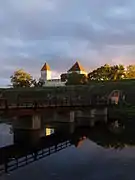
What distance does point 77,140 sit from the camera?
26578mm

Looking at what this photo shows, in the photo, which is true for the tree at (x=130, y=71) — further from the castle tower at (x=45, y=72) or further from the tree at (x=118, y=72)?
the castle tower at (x=45, y=72)

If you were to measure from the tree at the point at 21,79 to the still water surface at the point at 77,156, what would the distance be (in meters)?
74.9

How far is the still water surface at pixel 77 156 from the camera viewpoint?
15.5 metres

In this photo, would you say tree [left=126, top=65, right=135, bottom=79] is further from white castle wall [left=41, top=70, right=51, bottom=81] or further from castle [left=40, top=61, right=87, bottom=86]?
white castle wall [left=41, top=70, right=51, bottom=81]

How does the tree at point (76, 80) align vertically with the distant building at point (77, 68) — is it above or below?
below

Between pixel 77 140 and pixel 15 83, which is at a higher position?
pixel 15 83

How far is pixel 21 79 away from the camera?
350 feet

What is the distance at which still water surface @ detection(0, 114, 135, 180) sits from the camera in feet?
51.0

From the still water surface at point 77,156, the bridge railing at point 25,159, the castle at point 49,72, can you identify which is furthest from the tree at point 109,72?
the bridge railing at point 25,159

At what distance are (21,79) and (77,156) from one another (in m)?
88.6

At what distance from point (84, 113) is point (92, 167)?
28.6 meters

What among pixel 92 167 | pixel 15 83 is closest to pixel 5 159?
pixel 92 167

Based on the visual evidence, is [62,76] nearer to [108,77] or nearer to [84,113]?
[108,77]

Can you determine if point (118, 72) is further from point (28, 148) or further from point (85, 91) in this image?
point (28, 148)
